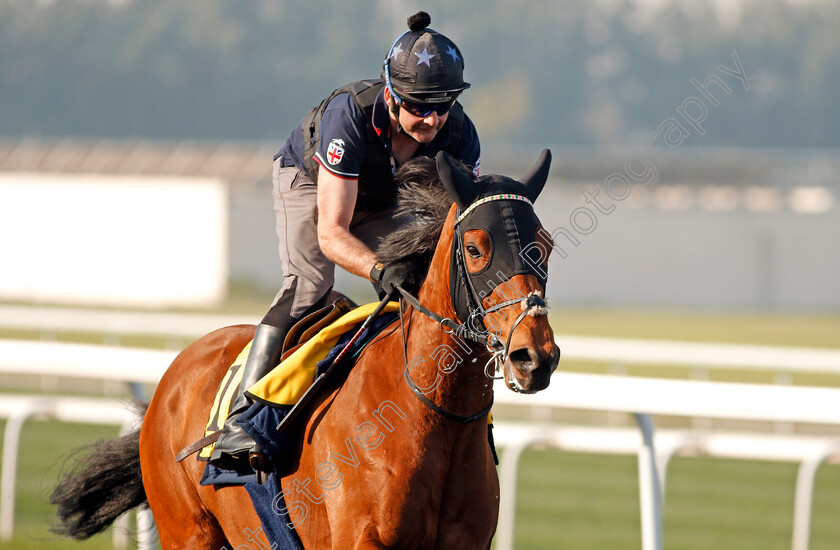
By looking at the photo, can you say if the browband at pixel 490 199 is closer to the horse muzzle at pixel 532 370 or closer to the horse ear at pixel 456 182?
the horse ear at pixel 456 182

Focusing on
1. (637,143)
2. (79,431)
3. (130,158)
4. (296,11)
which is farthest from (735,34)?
(79,431)

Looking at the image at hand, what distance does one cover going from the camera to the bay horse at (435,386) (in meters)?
2.97

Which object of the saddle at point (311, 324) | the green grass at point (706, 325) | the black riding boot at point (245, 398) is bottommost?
the black riding boot at point (245, 398)

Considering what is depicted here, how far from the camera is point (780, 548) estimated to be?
6516 millimetres

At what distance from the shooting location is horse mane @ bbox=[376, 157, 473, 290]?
340 centimetres

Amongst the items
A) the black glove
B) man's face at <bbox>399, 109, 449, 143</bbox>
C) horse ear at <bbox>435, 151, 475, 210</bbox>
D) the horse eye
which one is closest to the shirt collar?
man's face at <bbox>399, 109, 449, 143</bbox>

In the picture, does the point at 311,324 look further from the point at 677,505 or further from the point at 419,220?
the point at 677,505

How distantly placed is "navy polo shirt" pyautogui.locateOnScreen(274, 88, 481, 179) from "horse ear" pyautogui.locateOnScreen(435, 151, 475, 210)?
612mm

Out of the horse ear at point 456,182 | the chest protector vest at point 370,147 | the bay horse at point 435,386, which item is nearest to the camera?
the bay horse at point 435,386

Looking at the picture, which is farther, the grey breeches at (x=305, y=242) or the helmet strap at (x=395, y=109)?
the grey breeches at (x=305, y=242)

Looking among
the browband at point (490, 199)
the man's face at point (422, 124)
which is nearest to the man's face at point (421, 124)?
the man's face at point (422, 124)

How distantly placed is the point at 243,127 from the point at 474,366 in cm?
7200

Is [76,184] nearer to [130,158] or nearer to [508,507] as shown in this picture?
[130,158]

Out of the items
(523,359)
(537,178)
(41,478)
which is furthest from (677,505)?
(523,359)
